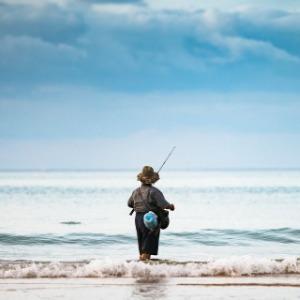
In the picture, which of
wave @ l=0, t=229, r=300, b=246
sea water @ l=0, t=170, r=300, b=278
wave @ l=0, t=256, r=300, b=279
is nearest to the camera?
wave @ l=0, t=256, r=300, b=279

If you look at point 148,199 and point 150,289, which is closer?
point 150,289

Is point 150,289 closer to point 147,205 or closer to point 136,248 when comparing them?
point 147,205

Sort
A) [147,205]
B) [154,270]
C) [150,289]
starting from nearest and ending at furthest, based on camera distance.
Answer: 1. [150,289]
2. [154,270]
3. [147,205]

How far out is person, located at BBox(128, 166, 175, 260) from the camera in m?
13.5

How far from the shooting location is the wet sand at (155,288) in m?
10.2

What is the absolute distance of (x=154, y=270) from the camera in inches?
484

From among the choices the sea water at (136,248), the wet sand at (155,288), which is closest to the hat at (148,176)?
the sea water at (136,248)

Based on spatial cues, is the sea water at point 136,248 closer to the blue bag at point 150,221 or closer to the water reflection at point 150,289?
the blue bag at point 150,221

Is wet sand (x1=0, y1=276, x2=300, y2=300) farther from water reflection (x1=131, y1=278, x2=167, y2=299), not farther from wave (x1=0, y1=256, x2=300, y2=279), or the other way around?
wave (x1=0, y1=256, x2=300, y2=279)

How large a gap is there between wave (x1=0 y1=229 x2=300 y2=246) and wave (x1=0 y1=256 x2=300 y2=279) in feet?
36.3

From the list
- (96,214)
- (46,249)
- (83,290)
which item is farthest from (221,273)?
(96,214)

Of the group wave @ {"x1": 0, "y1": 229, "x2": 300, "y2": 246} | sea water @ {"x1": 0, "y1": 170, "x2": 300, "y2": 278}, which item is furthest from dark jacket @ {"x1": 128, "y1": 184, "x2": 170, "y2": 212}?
wave @ {"x1": 0, "y1": 229, "x2": 300, "y2": 246}

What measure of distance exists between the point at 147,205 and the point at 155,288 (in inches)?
114

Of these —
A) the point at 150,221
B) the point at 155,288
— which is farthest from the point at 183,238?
the point at 155,288
